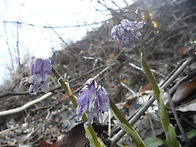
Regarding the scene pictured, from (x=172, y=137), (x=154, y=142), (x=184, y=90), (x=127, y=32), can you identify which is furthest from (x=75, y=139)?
Answer: (x=184, y=90)

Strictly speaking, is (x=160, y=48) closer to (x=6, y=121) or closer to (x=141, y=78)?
(x=141, y=78)

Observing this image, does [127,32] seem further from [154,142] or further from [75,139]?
[75,139]

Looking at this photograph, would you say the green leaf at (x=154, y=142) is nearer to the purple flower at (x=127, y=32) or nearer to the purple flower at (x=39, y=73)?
the purple flower at (x=127, y=32)

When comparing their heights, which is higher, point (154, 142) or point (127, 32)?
point (127, 32)

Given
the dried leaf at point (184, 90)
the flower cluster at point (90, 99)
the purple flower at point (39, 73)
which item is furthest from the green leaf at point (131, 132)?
the dried leaf at point (184, 90)

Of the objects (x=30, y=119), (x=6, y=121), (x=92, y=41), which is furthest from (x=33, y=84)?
(x=92, y=41)

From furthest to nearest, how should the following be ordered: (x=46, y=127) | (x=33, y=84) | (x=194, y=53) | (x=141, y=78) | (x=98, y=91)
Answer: (x=141, y=78)
(x=46, y=127)
(x=194, y=53)
(x=33, y=84)
(x=98, y=91)
